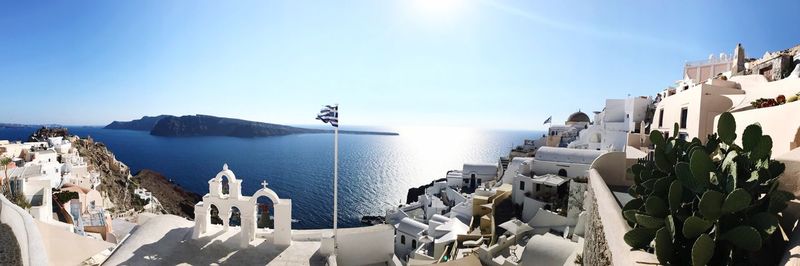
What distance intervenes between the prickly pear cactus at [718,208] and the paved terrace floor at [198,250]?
989cm

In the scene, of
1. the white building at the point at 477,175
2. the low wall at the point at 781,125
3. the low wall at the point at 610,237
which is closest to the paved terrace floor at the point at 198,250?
the low wall at the point at 610,237

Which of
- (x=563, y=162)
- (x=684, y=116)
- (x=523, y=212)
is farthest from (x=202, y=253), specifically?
(x=563, y=162)

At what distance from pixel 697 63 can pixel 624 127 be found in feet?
43.6

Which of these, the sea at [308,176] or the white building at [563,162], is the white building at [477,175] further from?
the sea at [308,176]

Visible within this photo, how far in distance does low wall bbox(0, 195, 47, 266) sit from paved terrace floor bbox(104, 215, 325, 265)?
180 cm

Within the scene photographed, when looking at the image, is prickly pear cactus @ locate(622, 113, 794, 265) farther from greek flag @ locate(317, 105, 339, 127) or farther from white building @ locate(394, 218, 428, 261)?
white building @ locate(394, 218, 428, 261)

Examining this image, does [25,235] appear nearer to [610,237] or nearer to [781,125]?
[610,237]

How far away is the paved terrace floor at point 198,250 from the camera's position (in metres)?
11.9

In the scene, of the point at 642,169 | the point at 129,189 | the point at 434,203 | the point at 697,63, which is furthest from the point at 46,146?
the point at 697,63

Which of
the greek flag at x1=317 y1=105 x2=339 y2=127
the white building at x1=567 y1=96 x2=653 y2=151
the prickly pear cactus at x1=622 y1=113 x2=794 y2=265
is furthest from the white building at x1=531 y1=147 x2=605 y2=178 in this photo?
the prickly pear cactus at x1=622 y1=113 x2=794 y2=265

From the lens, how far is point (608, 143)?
108 ft

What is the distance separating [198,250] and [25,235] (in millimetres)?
4600

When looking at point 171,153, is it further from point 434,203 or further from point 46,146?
point 434,203

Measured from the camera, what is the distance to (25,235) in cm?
1091
